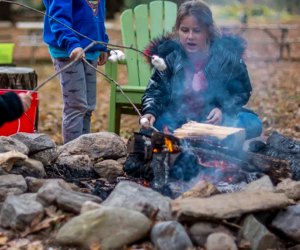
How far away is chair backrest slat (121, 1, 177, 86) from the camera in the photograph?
6.90m

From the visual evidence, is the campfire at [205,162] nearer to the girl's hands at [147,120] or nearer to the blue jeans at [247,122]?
the girl's hands at [147,120]

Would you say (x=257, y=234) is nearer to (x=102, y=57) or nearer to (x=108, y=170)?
(x=108, y=170)

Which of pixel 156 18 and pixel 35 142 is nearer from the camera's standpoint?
pixel 35 142

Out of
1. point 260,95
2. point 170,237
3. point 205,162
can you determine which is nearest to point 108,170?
point 205,162

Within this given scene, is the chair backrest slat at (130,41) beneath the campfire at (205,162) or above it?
above

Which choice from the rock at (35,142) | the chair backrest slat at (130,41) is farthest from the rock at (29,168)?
the chair backrest slat at (130,41)

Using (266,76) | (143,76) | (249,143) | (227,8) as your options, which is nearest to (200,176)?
(249,143)

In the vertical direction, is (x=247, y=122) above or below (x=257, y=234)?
above

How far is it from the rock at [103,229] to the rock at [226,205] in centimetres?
23

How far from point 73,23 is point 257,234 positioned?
2414mm

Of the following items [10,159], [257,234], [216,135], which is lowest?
[257,234]

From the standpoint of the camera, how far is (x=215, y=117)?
5.06 m

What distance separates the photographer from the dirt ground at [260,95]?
8812 millimetres

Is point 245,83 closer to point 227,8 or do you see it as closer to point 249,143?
point 249,143
